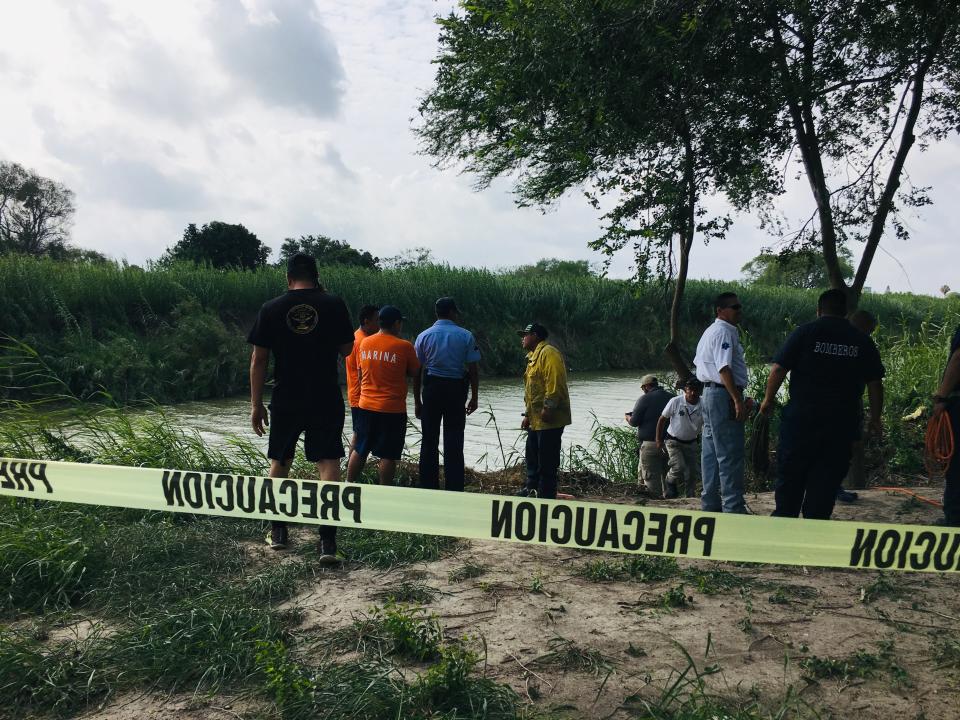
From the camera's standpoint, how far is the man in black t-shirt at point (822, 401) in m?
4.97

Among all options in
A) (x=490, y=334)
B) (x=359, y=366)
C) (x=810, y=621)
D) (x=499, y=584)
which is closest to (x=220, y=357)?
(x=490, y=334)

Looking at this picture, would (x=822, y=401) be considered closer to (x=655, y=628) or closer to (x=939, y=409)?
(x=939, y=409)

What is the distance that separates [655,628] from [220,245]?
5792cm

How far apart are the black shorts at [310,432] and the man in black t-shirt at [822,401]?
9.58 feet

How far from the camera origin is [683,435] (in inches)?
337

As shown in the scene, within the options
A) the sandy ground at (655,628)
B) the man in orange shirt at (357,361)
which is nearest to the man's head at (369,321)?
the man in orange shirt at (357,361)

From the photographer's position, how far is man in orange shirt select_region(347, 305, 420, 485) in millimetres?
6285

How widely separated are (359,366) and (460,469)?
1.25 meters

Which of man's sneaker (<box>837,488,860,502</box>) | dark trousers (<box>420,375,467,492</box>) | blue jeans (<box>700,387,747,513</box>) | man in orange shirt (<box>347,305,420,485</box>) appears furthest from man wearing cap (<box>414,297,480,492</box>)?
man's sneaker (<box>837,488,860,502</box>)

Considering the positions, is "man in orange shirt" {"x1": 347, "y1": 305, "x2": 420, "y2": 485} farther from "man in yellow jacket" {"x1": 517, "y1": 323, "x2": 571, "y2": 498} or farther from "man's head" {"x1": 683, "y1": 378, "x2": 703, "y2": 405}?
"man's head" {"x1": 683, "y1": 378, "x2": 703, "y2": 405}

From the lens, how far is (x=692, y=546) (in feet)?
10.9

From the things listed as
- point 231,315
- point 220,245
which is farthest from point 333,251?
point 231,315

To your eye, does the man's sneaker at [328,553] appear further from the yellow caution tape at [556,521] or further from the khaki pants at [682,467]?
the khaki pants at [682,467]

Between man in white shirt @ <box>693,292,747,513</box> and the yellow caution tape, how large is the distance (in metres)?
2.37
